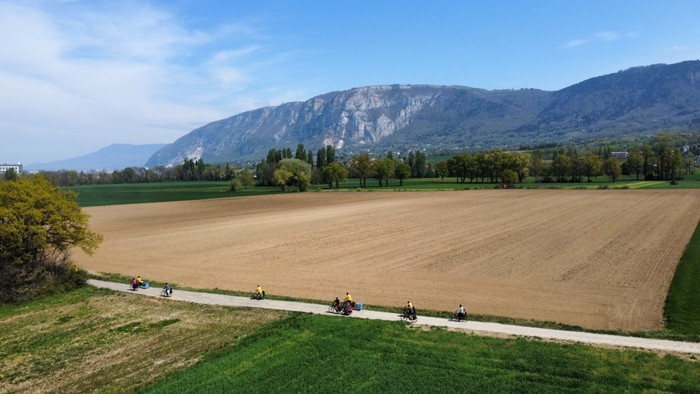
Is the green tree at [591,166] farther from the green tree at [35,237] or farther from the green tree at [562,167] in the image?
→ the green tree at [35,237]

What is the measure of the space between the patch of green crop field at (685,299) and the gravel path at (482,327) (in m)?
2.60

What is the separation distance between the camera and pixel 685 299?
1145 inches

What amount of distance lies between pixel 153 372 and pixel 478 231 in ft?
148

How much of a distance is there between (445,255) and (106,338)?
29655mm

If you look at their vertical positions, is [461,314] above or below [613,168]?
below

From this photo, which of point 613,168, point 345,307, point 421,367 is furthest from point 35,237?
point 613,168

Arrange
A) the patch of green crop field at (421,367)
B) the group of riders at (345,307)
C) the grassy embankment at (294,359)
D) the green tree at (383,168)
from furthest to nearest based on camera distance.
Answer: the green tree at (383,168), the group of riders at (345,307), the grassy embankment at (294,359), the patch of green crop field at (421,367)

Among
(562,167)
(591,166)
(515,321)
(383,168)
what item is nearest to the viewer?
(515,321)

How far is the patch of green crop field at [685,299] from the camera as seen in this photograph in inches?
976

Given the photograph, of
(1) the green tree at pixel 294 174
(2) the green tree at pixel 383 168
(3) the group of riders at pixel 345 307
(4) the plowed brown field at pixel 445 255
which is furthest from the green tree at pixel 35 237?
(2) the green tree at pixel 383 168

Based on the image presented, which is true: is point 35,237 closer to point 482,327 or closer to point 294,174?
point 482,327

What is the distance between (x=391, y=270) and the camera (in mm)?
39938

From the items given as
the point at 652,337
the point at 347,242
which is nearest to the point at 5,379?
the point at 652,337

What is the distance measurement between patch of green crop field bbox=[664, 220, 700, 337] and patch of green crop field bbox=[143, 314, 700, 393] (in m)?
5.08
